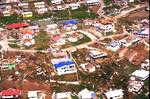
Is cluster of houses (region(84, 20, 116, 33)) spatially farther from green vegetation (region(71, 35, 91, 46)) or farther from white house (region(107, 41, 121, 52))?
white house (region(107, 41, 121, 52))

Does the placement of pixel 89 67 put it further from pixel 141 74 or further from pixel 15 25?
pixel 15 25

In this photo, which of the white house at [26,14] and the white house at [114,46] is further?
the white house at [26,14]

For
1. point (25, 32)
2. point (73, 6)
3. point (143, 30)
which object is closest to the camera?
point (25, 32)

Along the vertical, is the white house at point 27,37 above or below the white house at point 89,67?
above

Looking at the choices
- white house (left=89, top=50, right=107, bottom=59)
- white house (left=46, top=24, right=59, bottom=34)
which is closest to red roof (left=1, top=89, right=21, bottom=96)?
white house (left=89, top=50, right=107, bottom=59)

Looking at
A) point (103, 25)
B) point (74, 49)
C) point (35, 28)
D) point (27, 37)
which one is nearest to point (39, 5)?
point (35, 28)

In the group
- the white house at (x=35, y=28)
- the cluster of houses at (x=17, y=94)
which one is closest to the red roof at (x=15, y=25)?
the white house at (x=35, y=28)

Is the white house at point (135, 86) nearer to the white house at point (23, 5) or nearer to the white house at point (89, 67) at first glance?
the white house at point (89, 67)

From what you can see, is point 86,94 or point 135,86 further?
point 135,86
